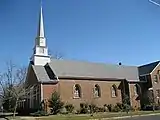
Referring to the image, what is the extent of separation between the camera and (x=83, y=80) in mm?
43000

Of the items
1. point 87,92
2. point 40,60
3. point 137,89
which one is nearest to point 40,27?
point 40,60

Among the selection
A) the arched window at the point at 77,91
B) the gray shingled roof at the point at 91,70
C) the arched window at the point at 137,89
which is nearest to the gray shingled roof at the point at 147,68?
the gray shingled roof at the point at 91,70

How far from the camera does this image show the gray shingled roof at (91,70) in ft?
140

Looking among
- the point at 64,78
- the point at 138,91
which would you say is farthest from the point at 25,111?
the point at 138,91

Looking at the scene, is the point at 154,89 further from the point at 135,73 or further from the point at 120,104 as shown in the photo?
the point at 120,104

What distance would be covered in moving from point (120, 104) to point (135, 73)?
33.3ft

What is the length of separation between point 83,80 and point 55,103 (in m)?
8.18

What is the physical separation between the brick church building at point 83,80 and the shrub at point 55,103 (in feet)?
7.19

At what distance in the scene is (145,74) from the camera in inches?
1992

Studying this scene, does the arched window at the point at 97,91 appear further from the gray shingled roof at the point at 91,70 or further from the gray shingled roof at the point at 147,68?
the gray shingled roof at the point at 147,68

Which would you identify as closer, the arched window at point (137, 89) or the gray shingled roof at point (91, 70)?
the gray shingled roof at point (91, 70)

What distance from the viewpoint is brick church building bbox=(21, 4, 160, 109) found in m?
40.4

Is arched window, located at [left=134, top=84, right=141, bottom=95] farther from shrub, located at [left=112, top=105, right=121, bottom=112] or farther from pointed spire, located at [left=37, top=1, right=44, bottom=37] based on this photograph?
pointed spire, located at [left=37, top=1, right=44, bottom=37]

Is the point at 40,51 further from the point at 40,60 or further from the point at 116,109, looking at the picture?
the point at 116,109
